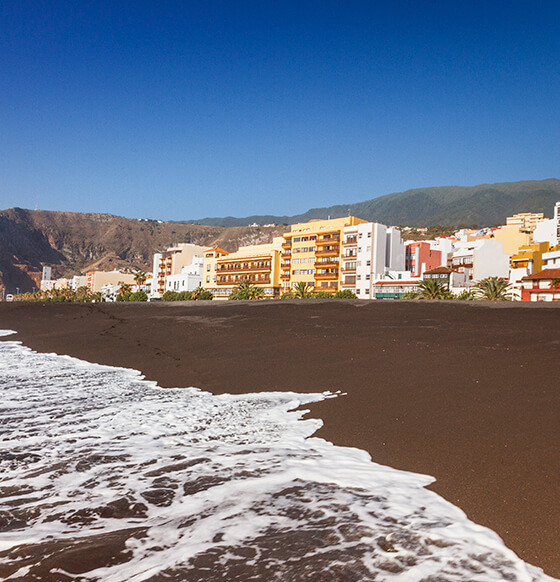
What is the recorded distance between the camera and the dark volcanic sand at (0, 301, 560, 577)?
3594 millimetres

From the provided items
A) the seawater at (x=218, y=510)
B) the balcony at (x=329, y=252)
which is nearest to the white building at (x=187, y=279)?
the balcony at (x=329, y=252)

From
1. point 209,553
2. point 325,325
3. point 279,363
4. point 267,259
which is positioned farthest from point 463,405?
point 267,259

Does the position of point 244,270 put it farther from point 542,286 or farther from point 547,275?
point 547,275

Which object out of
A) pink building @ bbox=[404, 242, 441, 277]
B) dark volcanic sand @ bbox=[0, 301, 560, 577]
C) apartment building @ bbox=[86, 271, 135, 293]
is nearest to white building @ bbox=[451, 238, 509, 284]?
pink building @ bbox=[404, 242, 441, 277]

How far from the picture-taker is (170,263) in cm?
10250

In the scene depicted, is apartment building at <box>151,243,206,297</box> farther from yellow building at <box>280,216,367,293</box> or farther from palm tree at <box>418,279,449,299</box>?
palm tree at <box>418,279,449,299</box>

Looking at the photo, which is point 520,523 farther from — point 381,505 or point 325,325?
point 325,325

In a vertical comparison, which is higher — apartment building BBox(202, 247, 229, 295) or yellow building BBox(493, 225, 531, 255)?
yellow building BBox(493, 225, 531, 255)

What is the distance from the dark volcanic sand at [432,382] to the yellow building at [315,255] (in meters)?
51.7

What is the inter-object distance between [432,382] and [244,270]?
2861 inches

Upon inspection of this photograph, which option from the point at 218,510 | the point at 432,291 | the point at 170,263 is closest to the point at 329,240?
the point at 432,291

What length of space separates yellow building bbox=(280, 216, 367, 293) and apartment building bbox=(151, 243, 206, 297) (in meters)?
33.0

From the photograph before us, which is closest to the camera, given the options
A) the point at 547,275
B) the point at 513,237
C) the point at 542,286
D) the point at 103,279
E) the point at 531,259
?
the point at 547,275

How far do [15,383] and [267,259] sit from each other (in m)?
68.6
